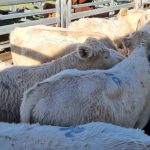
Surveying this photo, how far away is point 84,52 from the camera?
4.55m

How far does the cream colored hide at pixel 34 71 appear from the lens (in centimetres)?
416

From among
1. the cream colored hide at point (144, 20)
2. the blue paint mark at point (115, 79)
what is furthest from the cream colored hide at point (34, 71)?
the cream colored hide at point (144, 20)

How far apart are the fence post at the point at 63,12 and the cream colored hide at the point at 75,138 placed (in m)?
4.83

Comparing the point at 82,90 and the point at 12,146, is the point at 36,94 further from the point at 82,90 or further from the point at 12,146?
Answer: the point at 12,146

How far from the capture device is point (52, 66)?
4.53 m

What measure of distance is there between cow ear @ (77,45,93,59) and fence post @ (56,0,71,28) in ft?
10.0

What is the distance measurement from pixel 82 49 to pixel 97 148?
1.99 m

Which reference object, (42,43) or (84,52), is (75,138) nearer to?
(84,52)

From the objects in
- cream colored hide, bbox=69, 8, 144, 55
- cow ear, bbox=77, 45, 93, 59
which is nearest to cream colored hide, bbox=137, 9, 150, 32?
cream colored hide, bbox=69, 8, 144, 55

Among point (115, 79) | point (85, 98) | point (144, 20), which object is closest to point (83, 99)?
point (85, 98)

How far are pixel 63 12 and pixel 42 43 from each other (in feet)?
6.13

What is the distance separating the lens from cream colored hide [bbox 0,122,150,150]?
2641mm

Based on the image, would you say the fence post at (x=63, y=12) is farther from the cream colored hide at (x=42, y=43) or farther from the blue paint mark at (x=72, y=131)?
the blue paint mark at (x=72, y=131)

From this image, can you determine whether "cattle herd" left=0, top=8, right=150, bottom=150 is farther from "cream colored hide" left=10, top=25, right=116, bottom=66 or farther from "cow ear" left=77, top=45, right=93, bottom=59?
"cream colored hide" left=10, top=25, right=116, bottom=66
